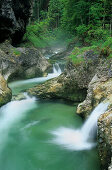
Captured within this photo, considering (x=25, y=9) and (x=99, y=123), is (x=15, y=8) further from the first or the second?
(x=99, y=123)

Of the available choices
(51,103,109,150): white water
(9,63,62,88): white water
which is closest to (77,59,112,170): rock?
(51,103,109,150): white water

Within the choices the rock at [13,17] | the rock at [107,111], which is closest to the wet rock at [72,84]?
the rock at [107,111]

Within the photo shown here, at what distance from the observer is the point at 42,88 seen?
8.27 m

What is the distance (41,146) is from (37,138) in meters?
0.43

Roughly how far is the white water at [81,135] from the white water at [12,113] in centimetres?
170

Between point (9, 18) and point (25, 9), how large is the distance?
2142 millimetres

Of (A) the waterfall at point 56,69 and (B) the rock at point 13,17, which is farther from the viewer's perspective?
(A) the waterfall at point 56,69

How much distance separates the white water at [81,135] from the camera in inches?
175

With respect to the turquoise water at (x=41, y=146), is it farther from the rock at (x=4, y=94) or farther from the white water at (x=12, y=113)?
the rock at (x=4, y=94)

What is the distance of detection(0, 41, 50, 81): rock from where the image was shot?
34.6ft

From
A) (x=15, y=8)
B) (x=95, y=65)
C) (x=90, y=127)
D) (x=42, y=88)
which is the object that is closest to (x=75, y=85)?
(x=95, y=65)

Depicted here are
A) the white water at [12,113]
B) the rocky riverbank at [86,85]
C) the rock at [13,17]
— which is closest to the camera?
the rocky riverbank at [86,85]

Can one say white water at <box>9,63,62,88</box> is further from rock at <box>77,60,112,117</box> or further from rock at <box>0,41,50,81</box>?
rock at <box>77,60,112,117</box>

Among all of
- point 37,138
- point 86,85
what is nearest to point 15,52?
point 86,85
